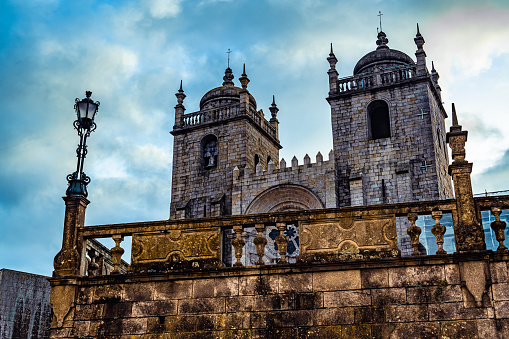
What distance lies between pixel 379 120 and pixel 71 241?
83.2 feet

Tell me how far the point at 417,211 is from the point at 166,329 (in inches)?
164

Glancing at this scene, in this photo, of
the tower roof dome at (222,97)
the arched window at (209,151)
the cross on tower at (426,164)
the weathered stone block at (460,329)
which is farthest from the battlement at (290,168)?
the weathered stone block at (460,329)

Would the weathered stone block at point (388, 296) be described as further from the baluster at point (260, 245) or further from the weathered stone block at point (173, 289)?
the weathered stone block at point (173, 289)

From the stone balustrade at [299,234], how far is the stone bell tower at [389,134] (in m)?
19.9

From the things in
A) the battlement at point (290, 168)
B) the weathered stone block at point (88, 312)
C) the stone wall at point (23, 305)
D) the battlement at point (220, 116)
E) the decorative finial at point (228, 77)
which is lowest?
the weathered stone block at point (88, 312)

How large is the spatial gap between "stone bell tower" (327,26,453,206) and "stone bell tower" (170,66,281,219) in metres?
5.12

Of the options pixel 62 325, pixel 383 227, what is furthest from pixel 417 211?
pixel 62 325

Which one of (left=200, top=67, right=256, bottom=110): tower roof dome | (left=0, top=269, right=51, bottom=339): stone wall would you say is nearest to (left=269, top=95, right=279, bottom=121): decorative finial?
(left=200, top=67, right=256, bottom=110): tower roof dome

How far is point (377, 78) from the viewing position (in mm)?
32469

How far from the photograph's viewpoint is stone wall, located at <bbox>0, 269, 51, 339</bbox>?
642 inches

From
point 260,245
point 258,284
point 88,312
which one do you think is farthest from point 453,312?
point 88,312

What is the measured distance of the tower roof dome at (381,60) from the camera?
3406 centimetres

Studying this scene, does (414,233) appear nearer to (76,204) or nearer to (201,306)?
(201,306)

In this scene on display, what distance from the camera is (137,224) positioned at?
10281 mm
